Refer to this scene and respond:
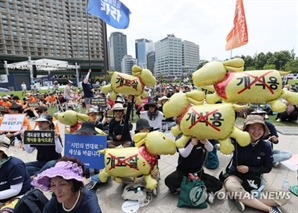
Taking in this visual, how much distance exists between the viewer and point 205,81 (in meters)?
2.29

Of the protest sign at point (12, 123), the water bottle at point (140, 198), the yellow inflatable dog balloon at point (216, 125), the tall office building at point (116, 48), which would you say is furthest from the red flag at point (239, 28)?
the tall office building at point (116, 48)

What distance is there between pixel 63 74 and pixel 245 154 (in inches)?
2311

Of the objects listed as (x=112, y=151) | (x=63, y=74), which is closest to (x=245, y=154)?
(x=112, y=151)

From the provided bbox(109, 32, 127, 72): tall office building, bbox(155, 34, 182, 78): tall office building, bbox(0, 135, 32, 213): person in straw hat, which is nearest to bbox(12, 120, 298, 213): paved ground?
bbox(0, 135, 32, 213): person in straw hat

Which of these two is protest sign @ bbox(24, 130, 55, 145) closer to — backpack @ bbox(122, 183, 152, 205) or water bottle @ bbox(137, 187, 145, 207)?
backpack @ bbox(122, 183, 152, 205)

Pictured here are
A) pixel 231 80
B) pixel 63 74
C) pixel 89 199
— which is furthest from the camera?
pixel 63 74

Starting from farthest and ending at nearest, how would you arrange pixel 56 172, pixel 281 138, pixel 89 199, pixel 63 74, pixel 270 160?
1. pixel 63 74
2. pixel 281 138
3. pixel 270 160
4. pixel 89 199
5. pixel 56 172

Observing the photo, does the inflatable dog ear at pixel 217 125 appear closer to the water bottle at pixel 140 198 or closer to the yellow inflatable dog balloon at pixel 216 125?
the yellow inflatable dog balloon at pixel 216 125

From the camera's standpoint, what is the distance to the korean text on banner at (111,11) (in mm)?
5121

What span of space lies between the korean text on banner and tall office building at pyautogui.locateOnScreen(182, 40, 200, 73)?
98556mm

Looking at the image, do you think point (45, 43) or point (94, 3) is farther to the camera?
point (45, 43)

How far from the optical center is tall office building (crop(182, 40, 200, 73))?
340ft

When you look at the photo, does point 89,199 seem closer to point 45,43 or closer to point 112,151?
point 112,151

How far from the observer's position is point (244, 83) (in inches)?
83.0
